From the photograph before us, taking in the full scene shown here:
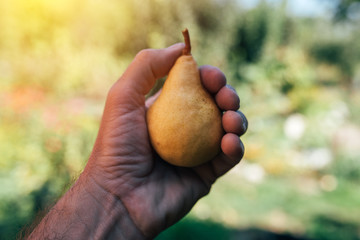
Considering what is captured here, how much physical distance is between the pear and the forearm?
397 millimetres

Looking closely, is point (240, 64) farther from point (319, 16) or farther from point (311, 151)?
point (319, 16)

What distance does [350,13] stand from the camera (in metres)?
8.98

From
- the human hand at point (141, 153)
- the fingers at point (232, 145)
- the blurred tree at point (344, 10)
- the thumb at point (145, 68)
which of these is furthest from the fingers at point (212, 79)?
the blurred tree at point (344, 10)

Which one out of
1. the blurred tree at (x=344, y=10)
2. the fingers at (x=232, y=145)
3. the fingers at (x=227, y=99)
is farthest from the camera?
the blurred tree at (x=344, y=10)

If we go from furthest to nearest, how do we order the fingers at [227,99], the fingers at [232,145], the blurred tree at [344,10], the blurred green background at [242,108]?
the blurred tree at [344,10]
the blurred green background at [242,108]
the fingers at [227,99]
the fingers at [232,145]

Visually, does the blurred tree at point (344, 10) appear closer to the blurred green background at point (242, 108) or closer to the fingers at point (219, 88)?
the blurred green background at point (242, 108)

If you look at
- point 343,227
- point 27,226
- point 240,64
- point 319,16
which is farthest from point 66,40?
point 319,16

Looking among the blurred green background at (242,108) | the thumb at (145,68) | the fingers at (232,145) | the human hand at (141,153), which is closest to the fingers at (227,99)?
the human hand at (141,153)

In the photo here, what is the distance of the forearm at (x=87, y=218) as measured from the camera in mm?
1540

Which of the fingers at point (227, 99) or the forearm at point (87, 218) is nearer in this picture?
the forearm at point (87, 218)

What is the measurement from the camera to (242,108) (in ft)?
19.2

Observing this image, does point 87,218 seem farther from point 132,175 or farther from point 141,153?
point 141,153

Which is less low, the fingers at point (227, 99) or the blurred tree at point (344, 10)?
the fingers at point (227, 99)

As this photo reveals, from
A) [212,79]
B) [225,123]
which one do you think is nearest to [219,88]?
[212,79]
